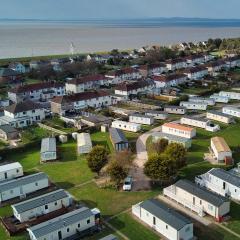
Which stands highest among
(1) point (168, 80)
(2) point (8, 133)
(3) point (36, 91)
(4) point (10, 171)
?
(1) point (168, 80)

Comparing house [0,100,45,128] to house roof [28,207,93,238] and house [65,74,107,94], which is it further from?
house roof [28,207,93,238]

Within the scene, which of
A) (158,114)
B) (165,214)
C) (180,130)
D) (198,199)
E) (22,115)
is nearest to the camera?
(165,214)

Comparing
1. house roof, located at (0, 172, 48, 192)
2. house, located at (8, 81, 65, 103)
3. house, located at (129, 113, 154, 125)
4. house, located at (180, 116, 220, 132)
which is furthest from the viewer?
house, located at (8, 81, 65, 103)

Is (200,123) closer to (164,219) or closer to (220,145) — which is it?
(220,145)

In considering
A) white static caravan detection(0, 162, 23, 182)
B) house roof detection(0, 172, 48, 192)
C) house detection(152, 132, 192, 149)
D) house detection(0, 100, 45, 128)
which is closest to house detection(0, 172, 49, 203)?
house roof detection(0, 172, 48, 192)

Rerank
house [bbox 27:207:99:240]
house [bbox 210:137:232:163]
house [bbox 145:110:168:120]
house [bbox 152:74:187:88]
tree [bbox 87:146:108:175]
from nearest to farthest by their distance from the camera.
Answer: house [bbox 27:207:99:240], tree [bbox 87:146:108:175], house [bbox 210:137:232:163], house [bbox 145:110:168:120], house [bbox 152:74:187:88]

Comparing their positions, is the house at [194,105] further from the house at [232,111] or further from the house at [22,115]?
the house at [22,115]

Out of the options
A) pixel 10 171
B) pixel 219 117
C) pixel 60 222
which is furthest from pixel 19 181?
pixel 219 117
